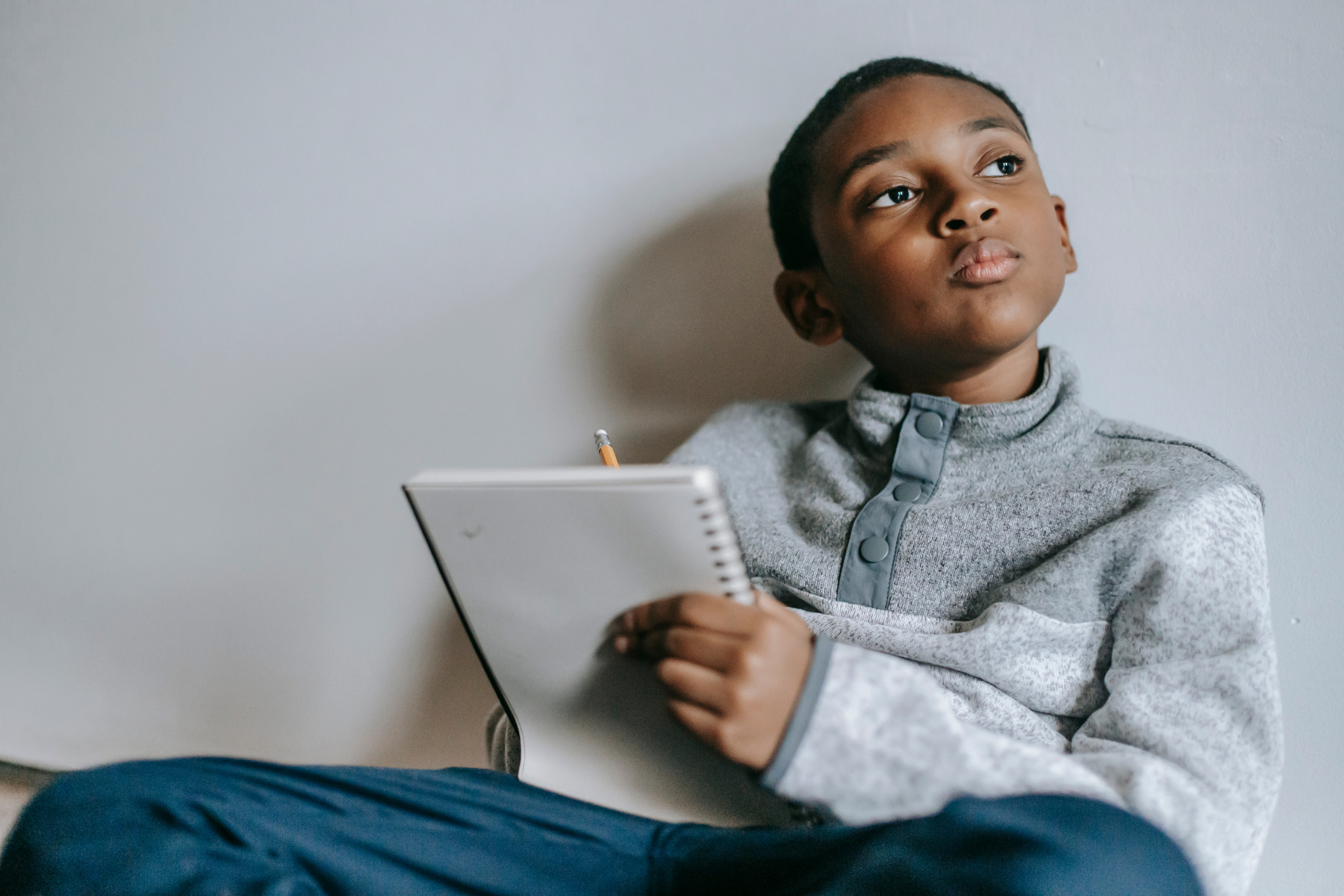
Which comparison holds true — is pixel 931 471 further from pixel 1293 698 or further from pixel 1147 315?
pixel 1293 698

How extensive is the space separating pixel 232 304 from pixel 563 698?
76 centimetres

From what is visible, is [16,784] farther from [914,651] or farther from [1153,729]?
[1153,729]

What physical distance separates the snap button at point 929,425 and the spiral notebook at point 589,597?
26cm

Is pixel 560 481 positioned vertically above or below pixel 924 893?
above

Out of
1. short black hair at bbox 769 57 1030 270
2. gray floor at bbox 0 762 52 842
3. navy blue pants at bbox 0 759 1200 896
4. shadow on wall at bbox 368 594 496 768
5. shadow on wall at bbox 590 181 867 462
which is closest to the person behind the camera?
navy blue pants at bbox 0 759 1200 896

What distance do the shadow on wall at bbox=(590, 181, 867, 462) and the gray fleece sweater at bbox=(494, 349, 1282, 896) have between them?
0.12m

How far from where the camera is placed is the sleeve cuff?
0.42m

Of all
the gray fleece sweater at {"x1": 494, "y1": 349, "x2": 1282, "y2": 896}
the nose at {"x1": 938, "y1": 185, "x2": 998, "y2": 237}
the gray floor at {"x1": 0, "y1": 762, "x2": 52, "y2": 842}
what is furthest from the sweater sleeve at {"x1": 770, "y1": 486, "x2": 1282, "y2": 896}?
the gray floor at {"x1": 0, "y1": 762, "x2": 52, "y2": 842}

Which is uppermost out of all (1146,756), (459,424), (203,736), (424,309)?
(424,309)

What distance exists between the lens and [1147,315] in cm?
72

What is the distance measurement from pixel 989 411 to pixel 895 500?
9cm

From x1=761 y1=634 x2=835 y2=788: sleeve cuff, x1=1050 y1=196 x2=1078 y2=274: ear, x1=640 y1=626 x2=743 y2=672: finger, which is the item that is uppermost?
x1=1050 y1=196 x2=1078 y2=274: ear

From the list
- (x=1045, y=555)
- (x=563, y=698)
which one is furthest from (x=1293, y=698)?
(x=563, y=698)

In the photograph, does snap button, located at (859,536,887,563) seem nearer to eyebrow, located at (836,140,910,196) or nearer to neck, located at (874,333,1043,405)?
neck, located at (874,333,1043,405)
